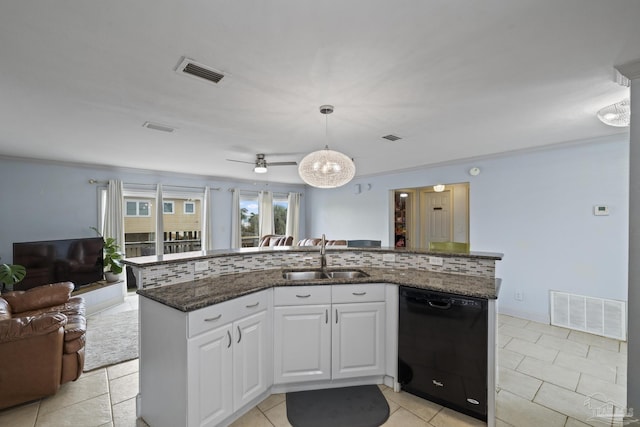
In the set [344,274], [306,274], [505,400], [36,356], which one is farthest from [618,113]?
[36,356]

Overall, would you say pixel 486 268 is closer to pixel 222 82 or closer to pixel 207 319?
pixel 207 319

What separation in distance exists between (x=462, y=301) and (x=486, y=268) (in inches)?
25.1

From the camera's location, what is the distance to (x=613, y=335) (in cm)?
330

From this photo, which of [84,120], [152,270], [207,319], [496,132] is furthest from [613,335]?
[84,120]

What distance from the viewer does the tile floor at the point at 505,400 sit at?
Result: 6.44ft

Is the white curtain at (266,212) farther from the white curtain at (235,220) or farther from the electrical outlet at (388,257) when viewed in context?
the electrical outlet at (388,257)

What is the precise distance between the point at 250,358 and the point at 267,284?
517 millimetres

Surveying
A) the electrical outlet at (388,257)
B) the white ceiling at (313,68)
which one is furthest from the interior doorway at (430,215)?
the electrical outlet at (388,257)

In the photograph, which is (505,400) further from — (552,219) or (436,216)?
(436,216)

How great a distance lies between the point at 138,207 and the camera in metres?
5.80

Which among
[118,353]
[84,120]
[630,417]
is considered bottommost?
[118,353]

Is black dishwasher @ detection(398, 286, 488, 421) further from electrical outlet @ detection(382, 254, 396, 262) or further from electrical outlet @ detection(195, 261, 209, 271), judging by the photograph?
electrical outlet @ detection(195, 261, 209, 271)

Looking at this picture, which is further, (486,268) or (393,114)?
(393,114)

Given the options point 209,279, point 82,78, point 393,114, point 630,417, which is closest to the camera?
point 630,417
